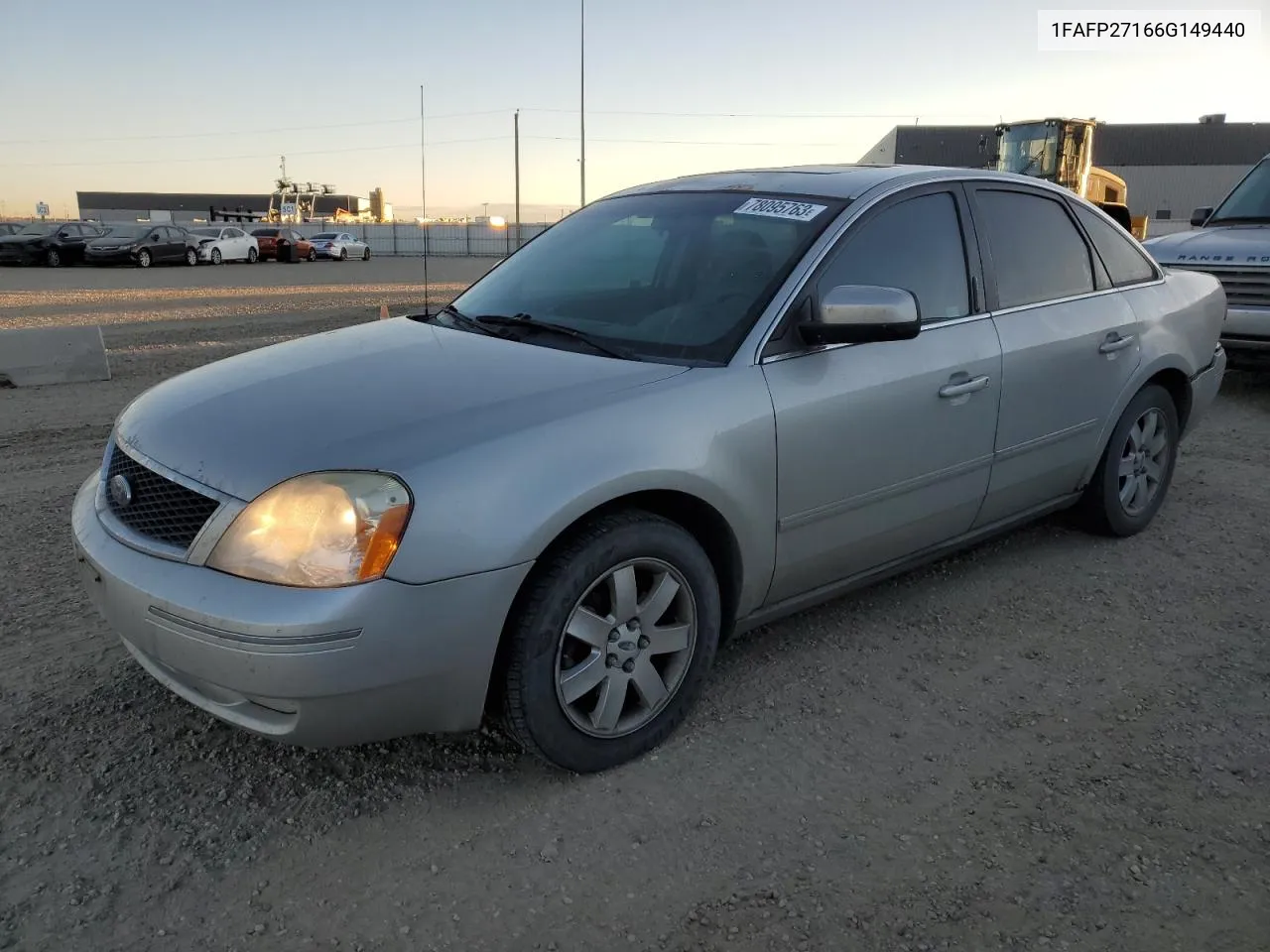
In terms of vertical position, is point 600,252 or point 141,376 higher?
point 600,252

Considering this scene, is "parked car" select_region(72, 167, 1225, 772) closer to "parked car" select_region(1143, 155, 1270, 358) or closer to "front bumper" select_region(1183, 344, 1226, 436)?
"front bumper" select_region(1183, 344, 1226, 436)


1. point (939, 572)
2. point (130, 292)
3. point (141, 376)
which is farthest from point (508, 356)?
point (130, 292)

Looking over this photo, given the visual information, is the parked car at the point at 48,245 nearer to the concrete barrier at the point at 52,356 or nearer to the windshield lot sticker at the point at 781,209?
the concrete barrier at the point at 52,356

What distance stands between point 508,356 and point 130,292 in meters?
17.7

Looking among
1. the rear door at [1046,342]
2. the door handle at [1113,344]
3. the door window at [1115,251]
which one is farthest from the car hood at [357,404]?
the door window at [1115,251]

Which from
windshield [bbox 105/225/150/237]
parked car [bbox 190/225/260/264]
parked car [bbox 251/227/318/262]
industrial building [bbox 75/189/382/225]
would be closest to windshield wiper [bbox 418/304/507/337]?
windshield [bbox 105/225/150/237]

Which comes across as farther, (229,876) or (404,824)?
(404,824)

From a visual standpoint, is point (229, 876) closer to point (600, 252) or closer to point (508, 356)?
point (508, 356)

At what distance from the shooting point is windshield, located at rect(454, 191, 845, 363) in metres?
3.03

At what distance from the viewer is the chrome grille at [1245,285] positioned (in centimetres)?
739

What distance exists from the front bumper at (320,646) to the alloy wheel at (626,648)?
26cm

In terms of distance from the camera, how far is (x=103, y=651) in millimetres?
3332

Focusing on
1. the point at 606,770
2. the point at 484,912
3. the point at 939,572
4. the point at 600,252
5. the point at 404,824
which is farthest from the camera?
the point at 939,572

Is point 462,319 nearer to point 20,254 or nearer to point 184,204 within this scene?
point 20,254
